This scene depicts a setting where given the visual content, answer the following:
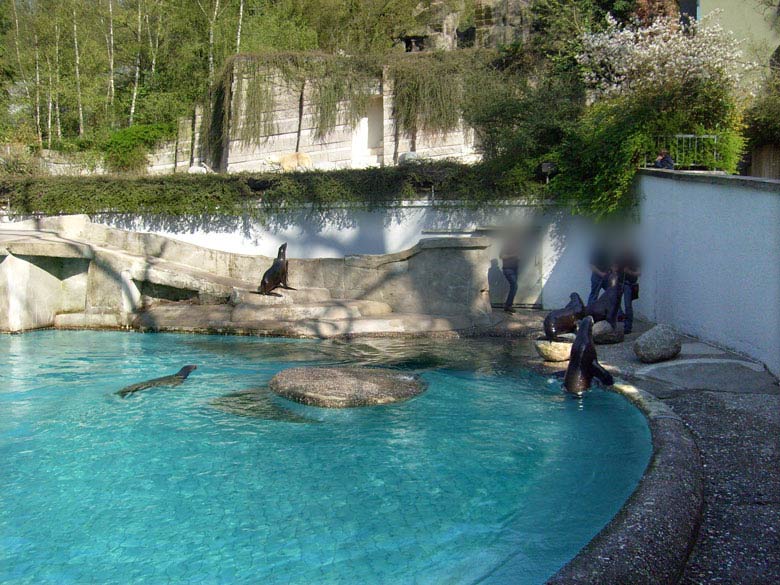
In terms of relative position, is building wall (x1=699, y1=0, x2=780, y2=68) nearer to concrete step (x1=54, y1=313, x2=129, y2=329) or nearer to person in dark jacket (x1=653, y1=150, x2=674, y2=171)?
person in dark jacket (x1=653, y1=150, x2=674, y2=171)

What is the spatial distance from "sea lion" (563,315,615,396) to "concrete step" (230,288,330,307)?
6371 millimetres

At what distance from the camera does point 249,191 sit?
17.2 meters

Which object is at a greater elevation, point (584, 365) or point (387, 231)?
point (387, 231)

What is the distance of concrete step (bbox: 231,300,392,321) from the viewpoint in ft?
43.6

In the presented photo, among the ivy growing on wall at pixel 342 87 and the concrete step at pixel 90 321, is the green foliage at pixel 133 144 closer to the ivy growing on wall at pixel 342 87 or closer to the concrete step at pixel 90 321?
the ivy growing on wall at pixel 342 87

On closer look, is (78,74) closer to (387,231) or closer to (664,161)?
(387,231)

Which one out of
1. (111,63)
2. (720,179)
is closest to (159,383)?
(720,179)

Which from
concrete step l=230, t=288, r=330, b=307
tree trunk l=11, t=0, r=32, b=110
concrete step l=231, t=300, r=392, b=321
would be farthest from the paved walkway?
tree trunk l=11, t=0, r=32, b=110

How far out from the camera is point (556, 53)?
21.2 m

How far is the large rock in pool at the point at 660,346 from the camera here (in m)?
9.23

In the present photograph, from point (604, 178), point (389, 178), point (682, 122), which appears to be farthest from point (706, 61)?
point (389, 178)

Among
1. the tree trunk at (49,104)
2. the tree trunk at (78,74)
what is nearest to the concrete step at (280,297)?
the tree trunk at (78,74)

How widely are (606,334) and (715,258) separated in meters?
1.84

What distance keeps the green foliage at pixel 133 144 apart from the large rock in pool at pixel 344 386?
18471 millimetres
